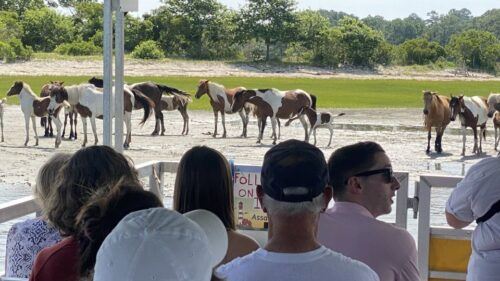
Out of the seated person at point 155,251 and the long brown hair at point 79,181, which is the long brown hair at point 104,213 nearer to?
the seated person at point 155,251

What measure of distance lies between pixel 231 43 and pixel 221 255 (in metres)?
44.8

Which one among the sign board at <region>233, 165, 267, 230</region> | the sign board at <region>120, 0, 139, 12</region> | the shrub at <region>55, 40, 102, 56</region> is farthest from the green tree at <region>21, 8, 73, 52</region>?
the sign board at <region>233, 165, 267, 230</region>

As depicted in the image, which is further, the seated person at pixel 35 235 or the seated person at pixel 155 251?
the seated person at pixel 35 235

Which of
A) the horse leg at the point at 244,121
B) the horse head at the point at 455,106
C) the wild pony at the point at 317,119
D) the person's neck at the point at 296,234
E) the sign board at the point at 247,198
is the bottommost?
the horse leg at the point at 244,121

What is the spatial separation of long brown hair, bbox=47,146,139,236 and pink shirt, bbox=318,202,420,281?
61 centimetres

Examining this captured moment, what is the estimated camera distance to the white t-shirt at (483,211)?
298cm

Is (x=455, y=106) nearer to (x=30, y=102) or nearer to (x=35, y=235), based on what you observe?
(x=30, y=102)

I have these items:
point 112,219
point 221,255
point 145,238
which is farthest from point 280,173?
point 145,238

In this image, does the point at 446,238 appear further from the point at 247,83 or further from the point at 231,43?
the point at 231,43

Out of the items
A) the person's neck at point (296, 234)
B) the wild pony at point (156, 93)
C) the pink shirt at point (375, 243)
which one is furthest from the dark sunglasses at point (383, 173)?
the wild pony at point (156, 93)

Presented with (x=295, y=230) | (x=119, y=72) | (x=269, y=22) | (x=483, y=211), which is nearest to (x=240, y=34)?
(x=269, y=22)

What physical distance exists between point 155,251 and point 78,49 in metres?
38.5

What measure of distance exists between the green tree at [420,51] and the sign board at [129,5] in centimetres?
3892

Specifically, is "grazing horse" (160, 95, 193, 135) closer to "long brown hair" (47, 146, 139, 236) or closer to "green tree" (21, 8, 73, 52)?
"long brown hair" (47, 146, 139, 236)
